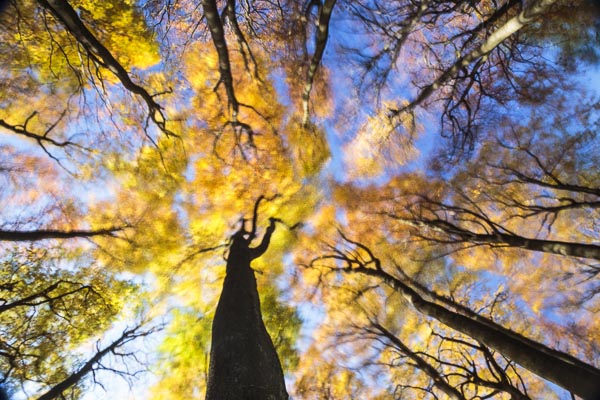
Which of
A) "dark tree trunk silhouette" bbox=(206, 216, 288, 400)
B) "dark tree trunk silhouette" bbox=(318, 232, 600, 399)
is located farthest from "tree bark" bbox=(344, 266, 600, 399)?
"dark tree trunk silhouette" bbox=(206, 216, 288, 400)

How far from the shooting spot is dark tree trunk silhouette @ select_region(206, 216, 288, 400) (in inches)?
118

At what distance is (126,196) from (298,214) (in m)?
5.21

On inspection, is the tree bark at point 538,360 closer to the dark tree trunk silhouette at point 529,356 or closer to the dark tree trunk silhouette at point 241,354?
the dark tree trunk silhouette at point 529,356

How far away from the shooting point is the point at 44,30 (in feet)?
16.0

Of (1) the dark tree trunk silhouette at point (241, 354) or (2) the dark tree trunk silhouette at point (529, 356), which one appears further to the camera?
(1) the dark tree trunk silhouette at point (241, 354)

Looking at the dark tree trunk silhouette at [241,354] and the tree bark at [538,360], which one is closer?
the tree bark at [538,360]

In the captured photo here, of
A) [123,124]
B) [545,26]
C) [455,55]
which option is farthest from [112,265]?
[545,26]

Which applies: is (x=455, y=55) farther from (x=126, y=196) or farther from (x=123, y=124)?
(x=126, y=196)

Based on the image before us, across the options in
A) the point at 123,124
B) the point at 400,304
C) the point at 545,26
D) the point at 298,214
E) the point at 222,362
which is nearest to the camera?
the point at 222,362

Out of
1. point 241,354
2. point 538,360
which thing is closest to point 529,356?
point 538,360

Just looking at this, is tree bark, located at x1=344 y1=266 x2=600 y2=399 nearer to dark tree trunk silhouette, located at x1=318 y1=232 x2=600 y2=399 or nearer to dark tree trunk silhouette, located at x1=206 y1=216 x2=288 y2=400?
dark tree trunk silhouette, located at x1=318 y1=232 x2=600 y2=399

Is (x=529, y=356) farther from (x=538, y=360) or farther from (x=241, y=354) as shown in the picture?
(x=241, y=354)

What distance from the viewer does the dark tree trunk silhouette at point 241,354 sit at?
2998 mm

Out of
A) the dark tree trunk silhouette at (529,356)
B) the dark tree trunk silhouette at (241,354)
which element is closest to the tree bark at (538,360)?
the dark tree trunk silhouette at (529,356)
